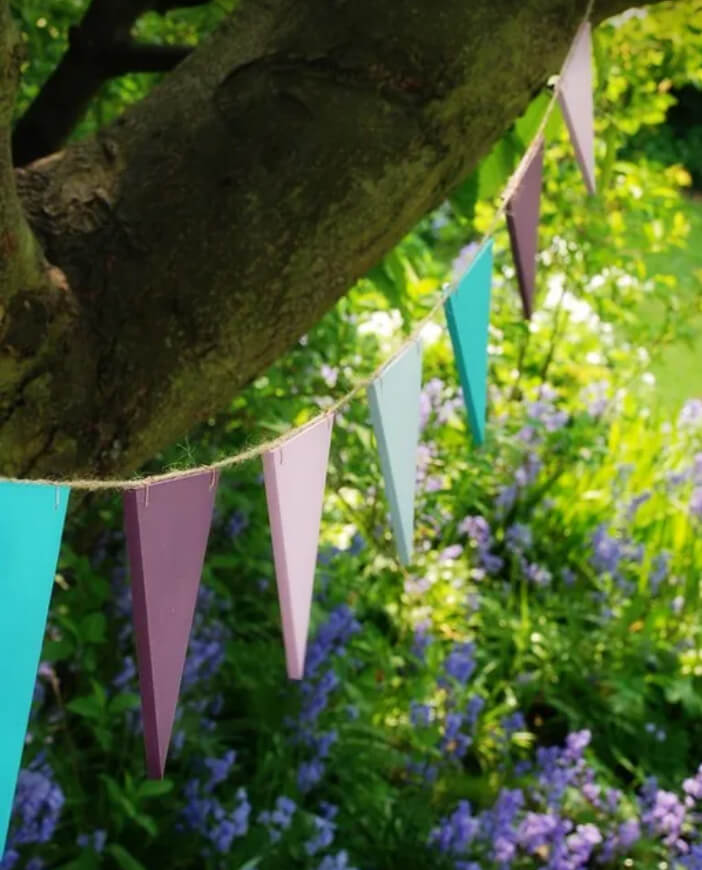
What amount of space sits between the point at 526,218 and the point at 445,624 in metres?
1.45

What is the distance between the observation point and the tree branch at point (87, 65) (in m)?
1.66

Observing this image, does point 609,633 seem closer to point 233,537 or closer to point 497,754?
point 497,754

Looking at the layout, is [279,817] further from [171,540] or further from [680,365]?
[680,365]

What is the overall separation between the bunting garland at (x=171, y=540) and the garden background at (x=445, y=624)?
17.9 inches

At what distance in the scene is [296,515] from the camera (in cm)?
102

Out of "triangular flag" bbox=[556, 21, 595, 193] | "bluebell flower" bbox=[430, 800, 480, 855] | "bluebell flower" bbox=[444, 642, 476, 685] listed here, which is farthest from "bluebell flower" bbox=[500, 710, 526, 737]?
"triangular flag" bbox=[556, 21, 595, 193]

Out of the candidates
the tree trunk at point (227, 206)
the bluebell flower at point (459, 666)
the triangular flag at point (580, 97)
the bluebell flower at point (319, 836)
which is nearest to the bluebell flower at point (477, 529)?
the bluebell flower at point (459, 666)

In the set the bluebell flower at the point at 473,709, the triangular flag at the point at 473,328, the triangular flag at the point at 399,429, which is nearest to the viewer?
the triangular flag at the point at 399,429

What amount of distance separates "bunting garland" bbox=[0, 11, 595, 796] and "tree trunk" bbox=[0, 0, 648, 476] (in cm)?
17

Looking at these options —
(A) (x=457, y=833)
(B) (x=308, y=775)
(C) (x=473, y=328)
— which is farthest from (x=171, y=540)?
(A) (x=457, y=833)

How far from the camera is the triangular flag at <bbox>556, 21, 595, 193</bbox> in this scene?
1.64 m

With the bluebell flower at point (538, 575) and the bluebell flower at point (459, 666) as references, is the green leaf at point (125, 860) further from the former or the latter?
the bluebell flower at point (538, 575)

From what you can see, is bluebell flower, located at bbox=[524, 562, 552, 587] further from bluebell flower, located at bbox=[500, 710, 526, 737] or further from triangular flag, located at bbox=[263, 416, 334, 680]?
triangular flag, located at bbox=[263, 416, 334, 680]

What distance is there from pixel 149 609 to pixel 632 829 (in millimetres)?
1782
